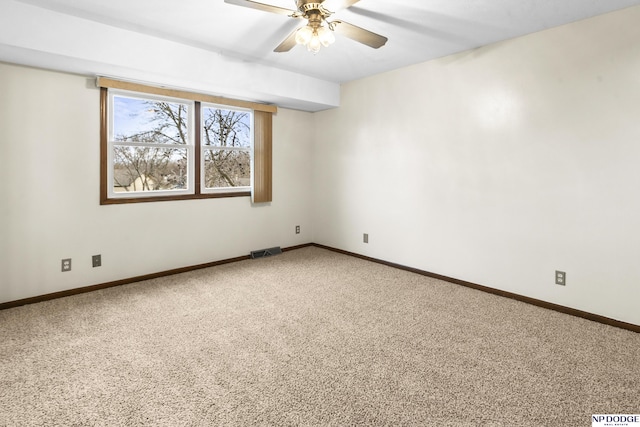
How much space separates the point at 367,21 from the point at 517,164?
6.20 ft

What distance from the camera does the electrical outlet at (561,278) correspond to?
10.0 ft

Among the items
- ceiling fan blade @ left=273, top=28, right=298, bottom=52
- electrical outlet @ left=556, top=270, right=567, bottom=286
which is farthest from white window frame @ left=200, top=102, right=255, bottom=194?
electrical outlet @ left=556, top=270, right=567, bottom=286

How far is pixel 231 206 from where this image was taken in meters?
4.63

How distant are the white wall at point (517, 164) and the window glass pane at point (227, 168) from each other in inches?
61.0

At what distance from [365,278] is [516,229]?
1.62 meters

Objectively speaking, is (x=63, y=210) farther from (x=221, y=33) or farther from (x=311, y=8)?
(x=311, y=8)

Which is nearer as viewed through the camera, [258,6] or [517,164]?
[258,6]

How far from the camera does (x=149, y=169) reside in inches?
156

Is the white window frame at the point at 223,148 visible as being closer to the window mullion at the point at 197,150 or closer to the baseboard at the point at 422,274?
the window mullion at the point at 197,150

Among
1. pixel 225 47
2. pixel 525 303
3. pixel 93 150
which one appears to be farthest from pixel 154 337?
pixel 525 303

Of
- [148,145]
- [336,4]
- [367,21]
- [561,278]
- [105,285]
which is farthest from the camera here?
[148,145]

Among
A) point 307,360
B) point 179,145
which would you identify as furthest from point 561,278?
point 179,145

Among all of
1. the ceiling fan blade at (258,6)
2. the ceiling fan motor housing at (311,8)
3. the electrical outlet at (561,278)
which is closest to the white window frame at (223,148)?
the ceiling fan blade at (258,6)

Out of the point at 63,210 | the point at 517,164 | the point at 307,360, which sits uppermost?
the point at 517,164
